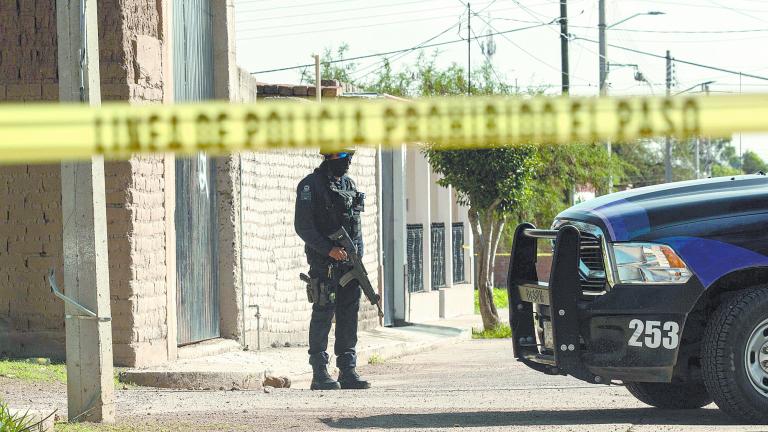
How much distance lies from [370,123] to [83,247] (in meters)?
3.08

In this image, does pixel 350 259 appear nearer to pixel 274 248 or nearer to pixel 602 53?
pixel 274 248

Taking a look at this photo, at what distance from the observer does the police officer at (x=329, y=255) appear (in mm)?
9453

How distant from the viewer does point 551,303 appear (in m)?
6.80

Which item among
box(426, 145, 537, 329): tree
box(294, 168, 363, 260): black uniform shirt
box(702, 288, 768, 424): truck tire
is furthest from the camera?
box(426, 145, 537, 329): tree

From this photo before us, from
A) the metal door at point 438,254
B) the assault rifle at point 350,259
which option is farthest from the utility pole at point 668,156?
the assault rifle at point 350,259

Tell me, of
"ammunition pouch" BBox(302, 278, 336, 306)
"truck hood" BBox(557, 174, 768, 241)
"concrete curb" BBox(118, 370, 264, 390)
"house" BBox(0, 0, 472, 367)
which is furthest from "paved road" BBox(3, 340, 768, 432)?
"house" BBox(0, 0, 472, 367)

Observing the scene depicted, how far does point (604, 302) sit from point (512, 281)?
41.5 inches

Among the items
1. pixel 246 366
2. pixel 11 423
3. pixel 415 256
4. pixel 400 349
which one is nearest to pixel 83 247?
pixel 11 423

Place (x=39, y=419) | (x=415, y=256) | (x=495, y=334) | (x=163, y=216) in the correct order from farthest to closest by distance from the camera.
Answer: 1. (x=415, y=256)
2. (x=495, y=334)
3. (x=163, y=216)
4. (x=39, y=419)

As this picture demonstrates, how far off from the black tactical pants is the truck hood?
293 centimetres

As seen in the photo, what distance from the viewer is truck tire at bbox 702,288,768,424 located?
6477 millimetres

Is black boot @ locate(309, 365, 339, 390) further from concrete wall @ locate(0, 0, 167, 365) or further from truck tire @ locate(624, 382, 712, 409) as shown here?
truck tire @ locate(624, 382, 712, 409)

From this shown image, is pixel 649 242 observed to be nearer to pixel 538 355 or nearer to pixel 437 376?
pixel 538 355

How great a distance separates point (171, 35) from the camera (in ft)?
37.2
